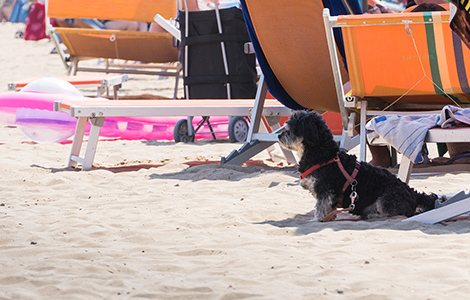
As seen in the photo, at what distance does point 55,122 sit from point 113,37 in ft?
16.6

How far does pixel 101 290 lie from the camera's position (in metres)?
2.46

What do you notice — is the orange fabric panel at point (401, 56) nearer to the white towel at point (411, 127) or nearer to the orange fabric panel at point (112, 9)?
the white towel at point (411, 127)

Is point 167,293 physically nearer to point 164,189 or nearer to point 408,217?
point 408,217

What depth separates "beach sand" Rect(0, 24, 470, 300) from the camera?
97.2 inches

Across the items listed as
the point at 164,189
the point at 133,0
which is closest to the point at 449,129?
the point at 164,189

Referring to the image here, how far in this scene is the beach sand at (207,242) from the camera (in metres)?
2.47

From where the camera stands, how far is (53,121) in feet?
23.5

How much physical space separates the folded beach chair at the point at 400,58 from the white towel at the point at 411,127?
560mm

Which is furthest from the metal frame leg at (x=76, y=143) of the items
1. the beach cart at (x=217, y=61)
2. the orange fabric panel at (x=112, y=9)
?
the orange fabric panel at (x=112, y=9)

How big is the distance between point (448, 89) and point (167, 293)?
126 inches

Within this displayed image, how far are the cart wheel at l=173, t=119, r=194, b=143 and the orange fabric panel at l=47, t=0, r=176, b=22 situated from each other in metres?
5.10

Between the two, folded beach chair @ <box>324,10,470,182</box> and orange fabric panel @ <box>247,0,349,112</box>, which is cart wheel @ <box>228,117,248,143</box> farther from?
folded beach chair @ <box>324,10,470,182</box>

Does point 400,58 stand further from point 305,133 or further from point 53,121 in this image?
point 53,121

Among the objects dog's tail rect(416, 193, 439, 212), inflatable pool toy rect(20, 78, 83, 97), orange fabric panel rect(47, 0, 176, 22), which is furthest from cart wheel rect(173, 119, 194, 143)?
orange fabric panel rect(47, 0, 176, 22)
